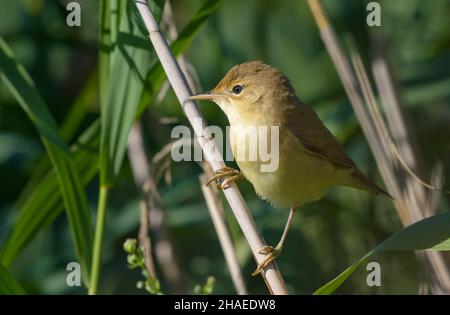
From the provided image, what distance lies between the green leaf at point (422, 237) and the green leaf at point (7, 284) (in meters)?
1.06

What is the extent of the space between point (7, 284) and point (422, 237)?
50.1 inches

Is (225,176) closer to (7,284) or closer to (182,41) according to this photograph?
(182,41)

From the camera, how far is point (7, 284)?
2.47m

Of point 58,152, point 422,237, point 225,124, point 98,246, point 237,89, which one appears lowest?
point 422,237

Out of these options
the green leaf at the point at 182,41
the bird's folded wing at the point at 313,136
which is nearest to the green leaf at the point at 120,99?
the green leaf at the point at 182,41

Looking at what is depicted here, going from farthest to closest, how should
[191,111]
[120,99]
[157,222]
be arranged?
[157,222] → [120,99] → [191,111]

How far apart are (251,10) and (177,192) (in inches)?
39.7

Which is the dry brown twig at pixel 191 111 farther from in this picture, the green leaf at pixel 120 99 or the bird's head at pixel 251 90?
the bird's head at pixel 251 90

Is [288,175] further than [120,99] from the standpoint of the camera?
Yes

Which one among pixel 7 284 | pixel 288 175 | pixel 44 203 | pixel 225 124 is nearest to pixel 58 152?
pixel 44 203

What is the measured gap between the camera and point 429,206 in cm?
299

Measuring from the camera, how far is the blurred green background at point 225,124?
3.76 m

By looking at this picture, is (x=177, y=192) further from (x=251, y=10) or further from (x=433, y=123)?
(x=433, y=123)

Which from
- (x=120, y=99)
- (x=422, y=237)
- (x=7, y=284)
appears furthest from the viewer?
(x=120, y=99)
